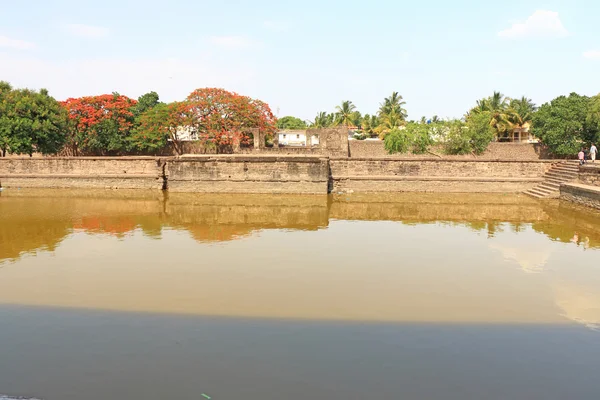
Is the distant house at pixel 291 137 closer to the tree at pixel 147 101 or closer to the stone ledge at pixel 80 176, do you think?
the tree at pixel 147 101

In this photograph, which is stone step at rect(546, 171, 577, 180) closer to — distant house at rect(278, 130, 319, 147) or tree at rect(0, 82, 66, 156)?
tree at rect(0, 82, 66, 156)

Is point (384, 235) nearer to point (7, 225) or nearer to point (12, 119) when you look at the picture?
point (7, 225)

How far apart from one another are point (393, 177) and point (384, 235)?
7.35 meters

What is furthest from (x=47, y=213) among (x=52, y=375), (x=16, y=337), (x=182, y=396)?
(x=182, y=396)

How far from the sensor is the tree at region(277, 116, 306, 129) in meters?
65.2

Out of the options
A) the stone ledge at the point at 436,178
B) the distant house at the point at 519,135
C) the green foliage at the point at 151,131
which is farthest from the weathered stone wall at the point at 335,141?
the distant house at the point at 519,135

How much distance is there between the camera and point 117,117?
2619 cm

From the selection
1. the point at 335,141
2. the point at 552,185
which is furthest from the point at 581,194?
→ the point at 335,141

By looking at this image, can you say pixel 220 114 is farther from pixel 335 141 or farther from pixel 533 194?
pixel 533 194

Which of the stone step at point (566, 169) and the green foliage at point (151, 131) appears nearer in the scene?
the stone step at point (566, 169)

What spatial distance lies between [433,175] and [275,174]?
580 centimetres

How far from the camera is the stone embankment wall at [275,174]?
581 inches

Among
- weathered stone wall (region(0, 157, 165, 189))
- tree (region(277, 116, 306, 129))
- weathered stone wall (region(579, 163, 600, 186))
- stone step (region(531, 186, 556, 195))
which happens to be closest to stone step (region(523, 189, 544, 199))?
stone step (region(531, 186, 556, 195))

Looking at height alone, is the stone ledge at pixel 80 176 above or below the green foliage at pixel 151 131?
below
